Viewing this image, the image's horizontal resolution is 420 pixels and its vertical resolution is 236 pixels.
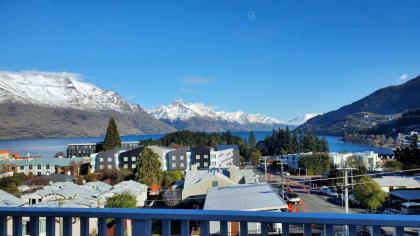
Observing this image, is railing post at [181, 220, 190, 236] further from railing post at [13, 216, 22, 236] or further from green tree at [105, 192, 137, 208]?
green tree at [105, 192, 137, 208]

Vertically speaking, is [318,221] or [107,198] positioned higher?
[318,221]

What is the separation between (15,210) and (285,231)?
1.38 m

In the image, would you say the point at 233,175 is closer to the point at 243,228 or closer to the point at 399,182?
the point at 399,182

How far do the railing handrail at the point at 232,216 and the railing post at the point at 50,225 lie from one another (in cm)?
4

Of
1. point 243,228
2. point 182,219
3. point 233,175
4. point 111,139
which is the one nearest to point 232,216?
point 243,228

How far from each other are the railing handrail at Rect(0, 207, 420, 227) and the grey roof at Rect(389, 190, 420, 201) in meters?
23.4

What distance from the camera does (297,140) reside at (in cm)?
6569

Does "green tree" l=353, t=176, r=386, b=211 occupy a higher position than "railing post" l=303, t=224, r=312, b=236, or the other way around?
"railing post" l=303, t=224, r=312, b=236

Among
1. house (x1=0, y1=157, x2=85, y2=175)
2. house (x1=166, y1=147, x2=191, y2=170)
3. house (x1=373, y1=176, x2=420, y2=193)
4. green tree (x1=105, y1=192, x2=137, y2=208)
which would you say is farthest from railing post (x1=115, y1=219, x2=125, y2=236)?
house (x1=0, y1=157, x2=85, y2=175)

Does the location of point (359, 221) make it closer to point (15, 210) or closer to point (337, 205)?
point (15, 210)

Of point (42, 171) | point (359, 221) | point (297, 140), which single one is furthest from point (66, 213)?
point (297, 140)

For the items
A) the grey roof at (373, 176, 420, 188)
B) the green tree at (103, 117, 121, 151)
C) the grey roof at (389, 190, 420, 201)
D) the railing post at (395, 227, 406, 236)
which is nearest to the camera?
the railing post at (395, 227, 406, 236)

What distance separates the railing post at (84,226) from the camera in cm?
204

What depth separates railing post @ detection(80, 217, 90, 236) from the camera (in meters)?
2.04
